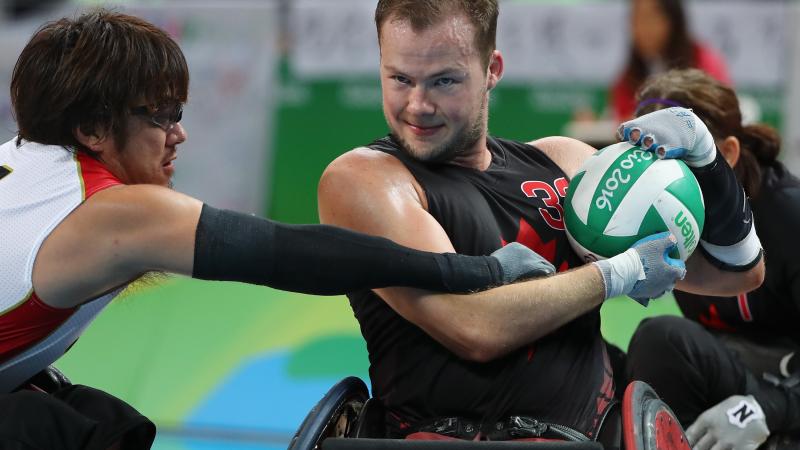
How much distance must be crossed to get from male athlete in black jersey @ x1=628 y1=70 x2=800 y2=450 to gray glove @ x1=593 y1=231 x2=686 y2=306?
72cm

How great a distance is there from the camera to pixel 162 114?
2486 mm

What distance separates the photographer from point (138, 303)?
546 centimetres

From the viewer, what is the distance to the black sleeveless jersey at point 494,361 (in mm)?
2557

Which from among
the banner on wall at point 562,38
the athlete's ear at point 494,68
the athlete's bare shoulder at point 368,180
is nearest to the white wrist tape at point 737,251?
the athlete's ear at point 494,68

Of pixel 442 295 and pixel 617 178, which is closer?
pixel 442 295

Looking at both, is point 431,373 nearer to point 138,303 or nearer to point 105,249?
point 105,249

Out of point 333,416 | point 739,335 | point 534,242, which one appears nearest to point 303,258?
point 333,416

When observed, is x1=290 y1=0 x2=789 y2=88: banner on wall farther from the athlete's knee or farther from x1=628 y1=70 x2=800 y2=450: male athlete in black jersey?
the athlete's knee

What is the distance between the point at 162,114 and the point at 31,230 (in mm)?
401

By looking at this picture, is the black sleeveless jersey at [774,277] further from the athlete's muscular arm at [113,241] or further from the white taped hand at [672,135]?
the athlete's muscular arm at [113,241]

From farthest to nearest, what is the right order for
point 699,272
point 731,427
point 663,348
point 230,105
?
point 230,105, point 663,348, point 731,427, point 699,272

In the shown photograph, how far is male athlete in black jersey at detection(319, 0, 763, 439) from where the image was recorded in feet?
8.05

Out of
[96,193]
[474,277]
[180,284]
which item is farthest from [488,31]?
[180,284]

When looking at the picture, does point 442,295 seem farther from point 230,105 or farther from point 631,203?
point 230,105
